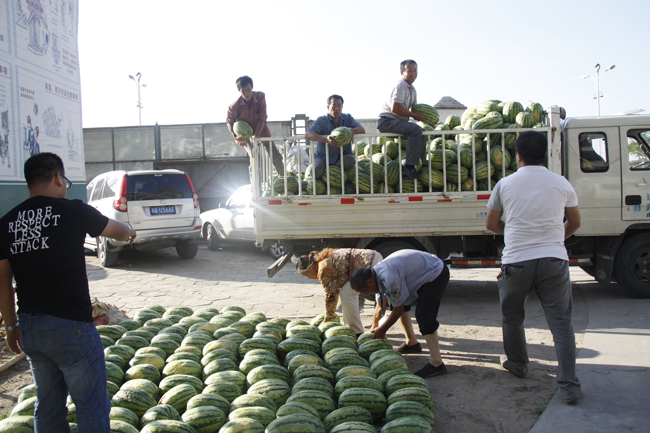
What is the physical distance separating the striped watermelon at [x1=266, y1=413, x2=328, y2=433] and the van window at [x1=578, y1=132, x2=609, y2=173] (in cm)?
588

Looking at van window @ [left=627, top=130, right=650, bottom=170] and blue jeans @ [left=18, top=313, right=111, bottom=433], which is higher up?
van window @ [left=627, top=130, right=650, bottom=170]

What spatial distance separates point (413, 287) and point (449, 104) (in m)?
19.6

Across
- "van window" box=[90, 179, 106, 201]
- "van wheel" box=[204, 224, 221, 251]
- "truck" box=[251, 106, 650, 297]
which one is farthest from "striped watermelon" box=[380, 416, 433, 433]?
"van wheel" box=[204, 224, 221, 251]

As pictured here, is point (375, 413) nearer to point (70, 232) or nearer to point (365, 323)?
point (70, 232)

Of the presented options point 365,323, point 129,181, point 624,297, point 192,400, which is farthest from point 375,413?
point 129,181

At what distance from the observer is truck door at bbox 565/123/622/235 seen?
6.64 m

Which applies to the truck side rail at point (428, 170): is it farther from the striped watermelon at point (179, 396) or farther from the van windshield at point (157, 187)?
the van windshield at point (157, 187)

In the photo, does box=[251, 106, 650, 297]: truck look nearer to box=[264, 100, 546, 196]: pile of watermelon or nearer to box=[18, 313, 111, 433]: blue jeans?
box=[264, 100, 546, 196]: pile of watermelon

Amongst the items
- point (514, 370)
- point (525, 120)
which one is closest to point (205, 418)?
point (514, 370)

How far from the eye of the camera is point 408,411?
3.07 m

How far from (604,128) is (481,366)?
4.55m

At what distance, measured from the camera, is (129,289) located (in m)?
8.29

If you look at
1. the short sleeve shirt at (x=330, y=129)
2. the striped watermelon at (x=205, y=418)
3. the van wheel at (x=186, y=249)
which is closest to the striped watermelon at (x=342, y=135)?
the short sleeve shirt at (x=330, y=129)

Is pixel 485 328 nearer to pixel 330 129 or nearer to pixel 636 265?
pixel 636 265
